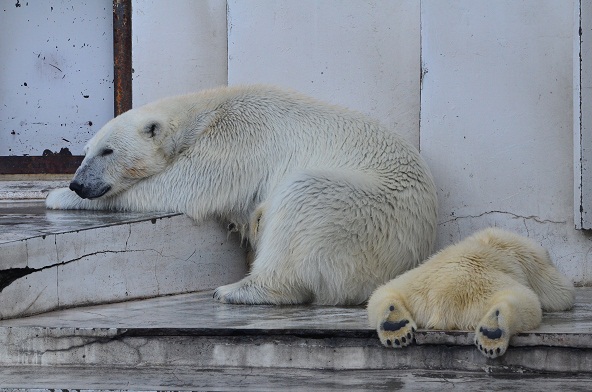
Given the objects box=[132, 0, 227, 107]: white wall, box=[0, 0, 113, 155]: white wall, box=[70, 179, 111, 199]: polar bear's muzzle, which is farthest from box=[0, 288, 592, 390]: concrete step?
box=[0, 0, 113, 155]: white wall

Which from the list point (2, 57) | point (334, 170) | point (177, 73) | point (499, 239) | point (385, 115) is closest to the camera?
point (499, 239)

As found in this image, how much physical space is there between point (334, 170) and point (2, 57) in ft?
11.4

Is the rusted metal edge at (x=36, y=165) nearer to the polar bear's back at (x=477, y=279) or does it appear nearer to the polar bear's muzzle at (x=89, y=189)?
the polar bear's muzzle at (x=89, y=189)

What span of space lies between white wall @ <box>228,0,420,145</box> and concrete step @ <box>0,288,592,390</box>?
2.03 metres

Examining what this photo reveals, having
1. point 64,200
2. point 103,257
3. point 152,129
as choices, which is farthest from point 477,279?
point 64,200

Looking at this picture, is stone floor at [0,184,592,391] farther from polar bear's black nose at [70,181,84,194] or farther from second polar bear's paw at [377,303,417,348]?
polar bear's black nose at [70,181,84,194]

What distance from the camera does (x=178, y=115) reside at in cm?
543

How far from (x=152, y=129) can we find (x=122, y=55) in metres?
1.34

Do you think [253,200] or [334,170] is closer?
[334,170]

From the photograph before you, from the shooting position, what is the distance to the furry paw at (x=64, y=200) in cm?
554

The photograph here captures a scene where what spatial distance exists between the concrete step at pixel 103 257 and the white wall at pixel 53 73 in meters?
1.67

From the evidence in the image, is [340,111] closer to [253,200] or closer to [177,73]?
[253,200]

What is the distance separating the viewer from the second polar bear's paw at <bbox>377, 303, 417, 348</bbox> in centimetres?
366

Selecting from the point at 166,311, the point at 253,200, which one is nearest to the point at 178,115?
the point at 253,200
